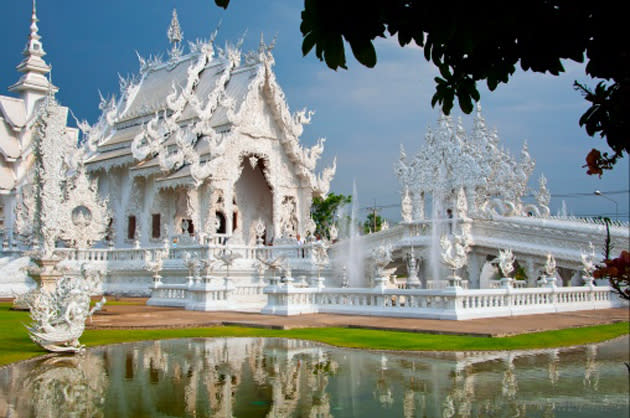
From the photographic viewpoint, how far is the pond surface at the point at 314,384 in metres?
5.77

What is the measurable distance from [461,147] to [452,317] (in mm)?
17188

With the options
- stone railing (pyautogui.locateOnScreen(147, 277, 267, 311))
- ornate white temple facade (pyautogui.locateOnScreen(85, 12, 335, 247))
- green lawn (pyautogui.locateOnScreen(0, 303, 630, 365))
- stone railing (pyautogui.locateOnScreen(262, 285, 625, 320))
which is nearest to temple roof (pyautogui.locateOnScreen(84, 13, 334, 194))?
ornate white temple facade (pyautogui.locateOnScreen(85, 12, 335, 247))

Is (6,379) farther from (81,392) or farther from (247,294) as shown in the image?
(247,294)

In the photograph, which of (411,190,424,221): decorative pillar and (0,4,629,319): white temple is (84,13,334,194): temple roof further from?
(411,190,424,221): decorative pillar

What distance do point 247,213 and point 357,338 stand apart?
61.9ft

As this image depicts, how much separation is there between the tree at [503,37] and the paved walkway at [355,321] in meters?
8.31

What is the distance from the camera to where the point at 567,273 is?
23141mm

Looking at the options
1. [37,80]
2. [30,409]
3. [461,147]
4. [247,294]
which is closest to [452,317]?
[247,294]

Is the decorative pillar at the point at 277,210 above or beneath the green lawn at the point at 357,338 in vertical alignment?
above

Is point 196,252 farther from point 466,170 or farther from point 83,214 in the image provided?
point 466,170

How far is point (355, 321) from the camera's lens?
13.2 metres

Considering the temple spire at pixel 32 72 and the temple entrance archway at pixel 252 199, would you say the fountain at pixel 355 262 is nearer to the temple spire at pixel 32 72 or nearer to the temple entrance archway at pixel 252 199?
the temple entrance archway at pixel 252 199

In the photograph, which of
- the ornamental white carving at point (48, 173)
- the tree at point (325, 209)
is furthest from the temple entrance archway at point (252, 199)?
the tree at point (325, 209)

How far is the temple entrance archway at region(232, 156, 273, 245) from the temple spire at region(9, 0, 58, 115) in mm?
18118
